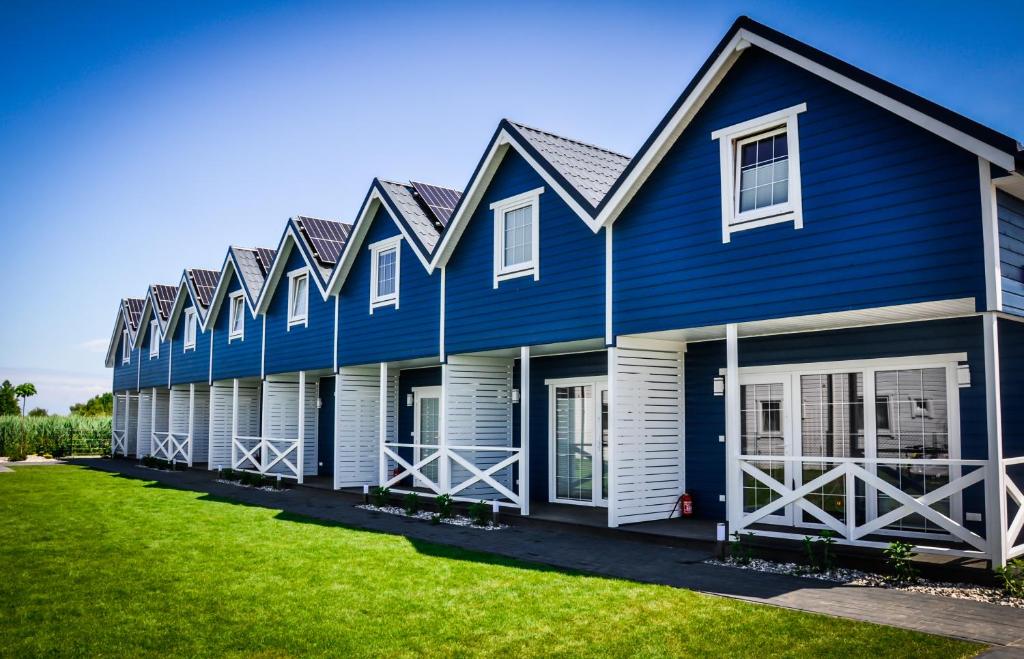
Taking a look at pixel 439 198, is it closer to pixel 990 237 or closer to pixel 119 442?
pixel 990 237

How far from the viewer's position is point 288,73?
14844mm

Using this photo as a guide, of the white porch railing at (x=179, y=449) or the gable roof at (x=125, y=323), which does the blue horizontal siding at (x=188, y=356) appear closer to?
the white porch railing at (x=179, y=449)

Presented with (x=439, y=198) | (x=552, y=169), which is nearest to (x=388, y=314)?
(x=439, y=198)

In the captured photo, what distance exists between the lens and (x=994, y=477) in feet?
27.7

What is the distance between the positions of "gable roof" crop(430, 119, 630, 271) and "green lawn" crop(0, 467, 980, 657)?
20.1ft

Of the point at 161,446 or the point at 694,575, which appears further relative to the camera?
the point at 161,446

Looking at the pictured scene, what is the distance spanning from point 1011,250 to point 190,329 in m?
27.9

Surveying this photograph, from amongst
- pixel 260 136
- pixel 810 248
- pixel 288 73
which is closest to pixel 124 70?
pixel 260 136

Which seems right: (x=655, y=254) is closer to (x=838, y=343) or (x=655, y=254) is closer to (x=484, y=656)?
(x=838, y=343)

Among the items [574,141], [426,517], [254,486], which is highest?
[574,141]

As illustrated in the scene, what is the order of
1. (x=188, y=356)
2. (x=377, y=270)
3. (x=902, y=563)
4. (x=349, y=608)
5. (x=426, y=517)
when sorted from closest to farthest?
(x=349, y=608) < (x=902, y=563) < (x=426, y=517) < (x=377, y=270) < (x=188, y=356)

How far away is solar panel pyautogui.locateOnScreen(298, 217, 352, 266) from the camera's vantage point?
2183cm

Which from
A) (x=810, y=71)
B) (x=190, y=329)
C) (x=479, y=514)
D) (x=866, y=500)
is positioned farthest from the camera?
(x=190, y=329)

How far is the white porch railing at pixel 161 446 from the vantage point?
101 feet
